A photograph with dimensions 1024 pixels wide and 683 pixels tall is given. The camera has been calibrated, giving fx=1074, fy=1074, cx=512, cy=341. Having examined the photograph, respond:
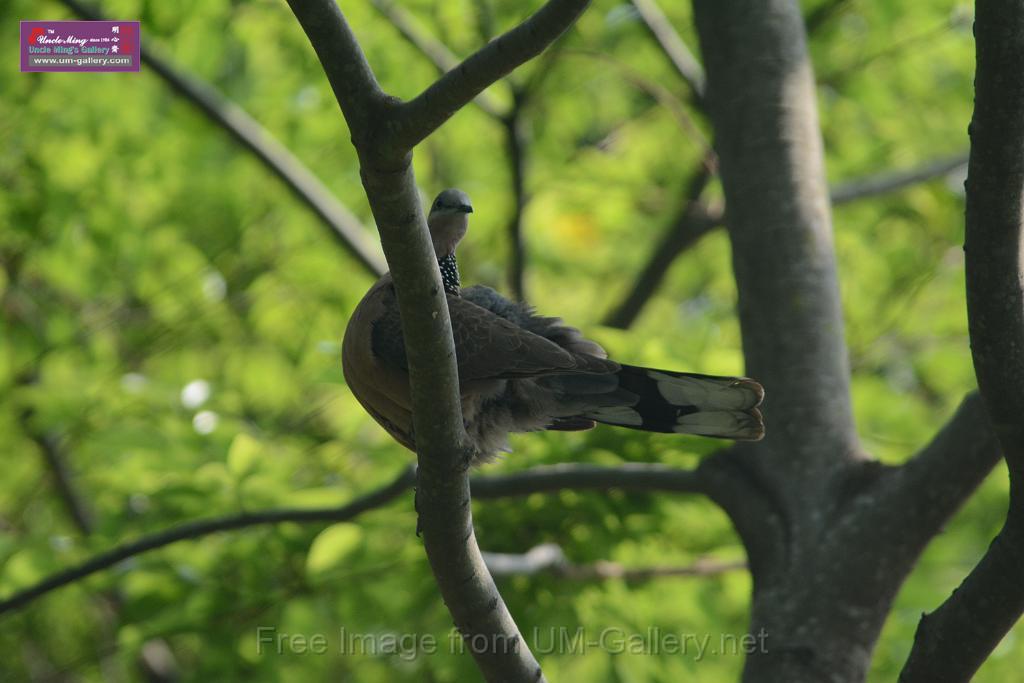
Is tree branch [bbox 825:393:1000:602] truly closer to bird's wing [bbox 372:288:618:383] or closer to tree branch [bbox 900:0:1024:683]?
tree branch [bbox 900:0:1024:683]

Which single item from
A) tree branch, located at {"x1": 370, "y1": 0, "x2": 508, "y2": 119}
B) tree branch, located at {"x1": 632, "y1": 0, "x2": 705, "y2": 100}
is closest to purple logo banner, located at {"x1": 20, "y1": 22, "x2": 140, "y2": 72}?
tree branch, located at {"x1": 370, "y1": 0, "x2": 508, "y2": 119}

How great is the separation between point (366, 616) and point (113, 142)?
9.13ft

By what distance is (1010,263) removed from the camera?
2.13m

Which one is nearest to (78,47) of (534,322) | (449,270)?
(449,270)

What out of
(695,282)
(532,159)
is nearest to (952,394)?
(695,282)

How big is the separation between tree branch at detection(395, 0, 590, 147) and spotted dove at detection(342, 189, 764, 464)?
88 centimetres

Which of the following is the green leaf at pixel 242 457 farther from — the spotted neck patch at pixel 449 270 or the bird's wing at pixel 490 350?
the bird's wing at pixel 490 350

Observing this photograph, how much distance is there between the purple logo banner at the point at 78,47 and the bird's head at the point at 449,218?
231 cm

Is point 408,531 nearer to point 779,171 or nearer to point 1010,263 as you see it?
point 779,171

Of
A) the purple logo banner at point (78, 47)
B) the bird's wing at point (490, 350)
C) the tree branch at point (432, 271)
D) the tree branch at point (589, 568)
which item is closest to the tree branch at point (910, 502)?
the tree branch at point (589, 568)

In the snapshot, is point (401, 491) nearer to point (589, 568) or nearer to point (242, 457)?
point (242, 457)

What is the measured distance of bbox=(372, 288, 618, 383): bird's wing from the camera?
2676 mm

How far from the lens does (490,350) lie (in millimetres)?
2688

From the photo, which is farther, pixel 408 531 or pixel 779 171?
pixel 408 531
